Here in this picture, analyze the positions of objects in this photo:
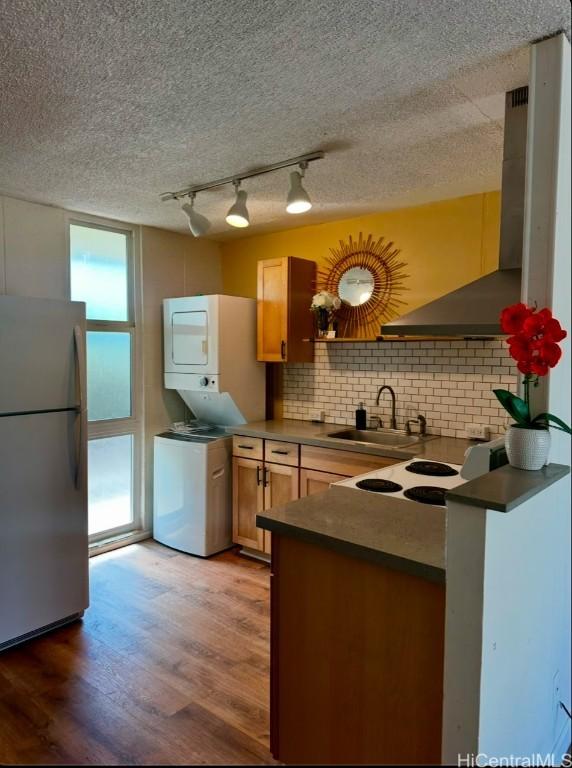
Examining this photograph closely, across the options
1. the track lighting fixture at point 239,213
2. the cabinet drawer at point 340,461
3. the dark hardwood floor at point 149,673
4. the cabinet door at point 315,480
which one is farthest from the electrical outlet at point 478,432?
the track lighting fixture at point 239,213

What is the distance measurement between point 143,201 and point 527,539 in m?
A: 2.90

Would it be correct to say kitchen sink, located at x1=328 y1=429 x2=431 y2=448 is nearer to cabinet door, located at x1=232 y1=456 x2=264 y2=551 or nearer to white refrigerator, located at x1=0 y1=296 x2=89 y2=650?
cabinet door, located at x1=232 y1=456 x2=264 y2=551

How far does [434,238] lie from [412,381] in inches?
37.0

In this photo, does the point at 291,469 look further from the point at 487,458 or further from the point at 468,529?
the point at 468,529

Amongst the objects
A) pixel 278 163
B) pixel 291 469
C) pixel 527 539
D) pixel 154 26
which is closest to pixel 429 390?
pixel 291 469

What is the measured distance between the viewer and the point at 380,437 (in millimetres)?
3443

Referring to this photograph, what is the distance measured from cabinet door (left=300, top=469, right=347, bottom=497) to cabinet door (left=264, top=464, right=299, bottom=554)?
5 cm

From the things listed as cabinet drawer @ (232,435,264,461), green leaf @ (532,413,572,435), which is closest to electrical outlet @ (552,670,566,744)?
green leaf @ (532,413,572,435)

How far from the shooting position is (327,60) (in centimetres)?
166

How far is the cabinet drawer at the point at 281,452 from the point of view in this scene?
3349mm

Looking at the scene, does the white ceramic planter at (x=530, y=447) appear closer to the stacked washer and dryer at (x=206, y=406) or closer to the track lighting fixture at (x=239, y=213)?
the track lighting fixture at (x=239, y=213)

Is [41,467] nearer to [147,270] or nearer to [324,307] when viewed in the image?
[147,270]

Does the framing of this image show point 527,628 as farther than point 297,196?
No

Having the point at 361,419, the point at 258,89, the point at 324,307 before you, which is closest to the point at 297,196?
the point at 258,89
